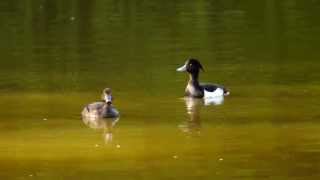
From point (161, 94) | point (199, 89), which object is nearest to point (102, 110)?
point (161, 94)

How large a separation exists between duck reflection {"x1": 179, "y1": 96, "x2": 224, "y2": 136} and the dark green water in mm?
43

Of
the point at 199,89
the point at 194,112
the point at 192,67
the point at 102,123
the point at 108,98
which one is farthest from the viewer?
the point at 192,67

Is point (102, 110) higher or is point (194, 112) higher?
point (102, 110)

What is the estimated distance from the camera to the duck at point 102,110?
1886 centimetres

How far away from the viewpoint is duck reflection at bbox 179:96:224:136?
1753cm

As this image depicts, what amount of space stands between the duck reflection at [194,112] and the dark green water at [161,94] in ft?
0.14

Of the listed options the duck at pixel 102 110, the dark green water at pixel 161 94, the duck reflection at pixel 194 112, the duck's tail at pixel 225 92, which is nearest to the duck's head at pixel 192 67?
the dark green water at pixel 161 94

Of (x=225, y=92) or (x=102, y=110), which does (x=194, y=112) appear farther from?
(x=225, y=92)

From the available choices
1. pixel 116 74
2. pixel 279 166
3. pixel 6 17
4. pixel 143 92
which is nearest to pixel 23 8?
pixel 6 17

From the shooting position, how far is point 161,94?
69.7ft

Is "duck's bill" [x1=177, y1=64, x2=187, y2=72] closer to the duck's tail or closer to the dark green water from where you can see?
the dark green water

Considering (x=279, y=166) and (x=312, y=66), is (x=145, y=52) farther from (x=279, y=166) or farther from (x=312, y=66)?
(x=279, y=166)

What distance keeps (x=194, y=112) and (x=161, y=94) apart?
1.73 meters

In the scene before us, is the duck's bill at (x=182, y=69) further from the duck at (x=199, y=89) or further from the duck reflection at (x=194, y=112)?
the duck reflection at (x=194, y=112)
